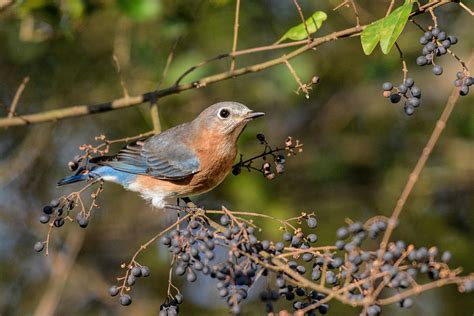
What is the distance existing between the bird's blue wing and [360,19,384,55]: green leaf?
1924mm

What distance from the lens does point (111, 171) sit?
605 cm

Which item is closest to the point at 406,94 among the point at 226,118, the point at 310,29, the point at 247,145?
the point at 310,29

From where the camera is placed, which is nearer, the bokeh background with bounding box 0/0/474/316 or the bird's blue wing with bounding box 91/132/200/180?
the bird's blue wing with bounding box 91/132/200/180

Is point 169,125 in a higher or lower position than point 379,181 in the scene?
higher

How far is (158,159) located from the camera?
595cm

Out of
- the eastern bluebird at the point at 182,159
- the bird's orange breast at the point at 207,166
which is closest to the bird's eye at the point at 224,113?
the eastern bluebird at the point at 182,159

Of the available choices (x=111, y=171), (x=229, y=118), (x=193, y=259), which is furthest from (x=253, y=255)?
(x=111, y=171)

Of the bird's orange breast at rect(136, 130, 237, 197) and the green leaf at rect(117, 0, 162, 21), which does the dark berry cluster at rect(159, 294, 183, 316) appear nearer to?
the bird's orange breast at rect(136, 130, 237, 197)

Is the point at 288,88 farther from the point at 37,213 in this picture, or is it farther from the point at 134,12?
the point at 37,213

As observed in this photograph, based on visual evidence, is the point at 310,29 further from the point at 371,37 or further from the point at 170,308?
the point at 170,308

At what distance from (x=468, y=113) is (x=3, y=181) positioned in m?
4.37

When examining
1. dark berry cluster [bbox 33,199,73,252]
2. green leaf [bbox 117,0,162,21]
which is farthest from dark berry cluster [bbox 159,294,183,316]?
green leaf [bbox 117,0,162,21]

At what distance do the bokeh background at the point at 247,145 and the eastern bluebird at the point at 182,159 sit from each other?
1055 mm

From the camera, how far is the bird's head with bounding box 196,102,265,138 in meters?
5.57
